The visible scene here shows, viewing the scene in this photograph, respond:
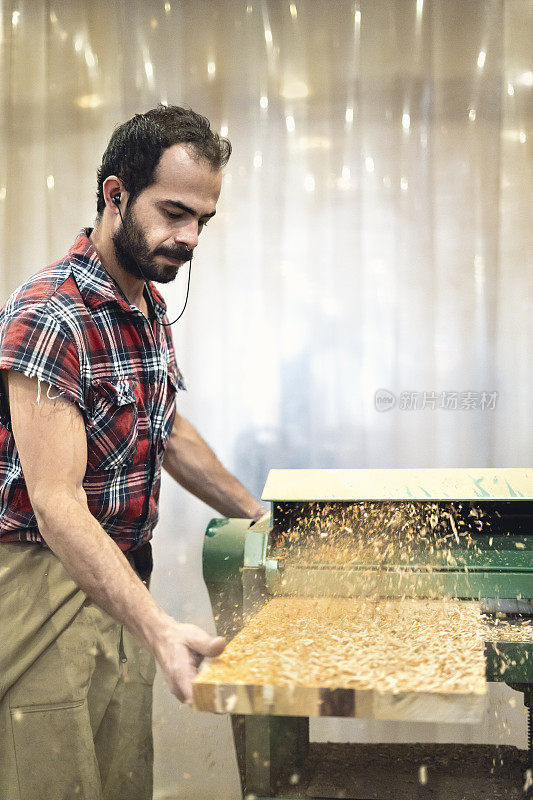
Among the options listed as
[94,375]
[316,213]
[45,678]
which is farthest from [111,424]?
[316,213]

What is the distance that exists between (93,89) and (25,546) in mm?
1816

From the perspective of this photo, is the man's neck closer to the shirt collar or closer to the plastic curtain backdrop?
the shirt collar

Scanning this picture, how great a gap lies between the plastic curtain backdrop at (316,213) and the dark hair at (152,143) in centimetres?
109

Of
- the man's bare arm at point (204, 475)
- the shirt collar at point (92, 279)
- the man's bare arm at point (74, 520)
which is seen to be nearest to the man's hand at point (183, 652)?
the man's bare arm at point (74, 520)

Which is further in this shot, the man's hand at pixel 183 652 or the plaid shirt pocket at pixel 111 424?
the plaid shirt pocket at pixel 111 424

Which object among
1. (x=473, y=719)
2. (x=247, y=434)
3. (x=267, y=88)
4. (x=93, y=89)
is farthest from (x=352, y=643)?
(x=93, y=89)

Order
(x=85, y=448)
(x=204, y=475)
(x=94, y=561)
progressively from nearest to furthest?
(x=94, y=561) < (x=85, y=448) < (x=204, y=475)

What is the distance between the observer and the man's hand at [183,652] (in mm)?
930

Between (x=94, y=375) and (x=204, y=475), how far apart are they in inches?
20.2

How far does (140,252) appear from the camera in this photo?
4.42ft

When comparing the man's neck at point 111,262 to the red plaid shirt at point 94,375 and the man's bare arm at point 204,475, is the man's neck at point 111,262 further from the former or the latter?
the man's bare arm at point 204,475

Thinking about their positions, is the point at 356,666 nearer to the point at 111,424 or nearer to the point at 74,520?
the point at 74,520

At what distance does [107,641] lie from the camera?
1.37m

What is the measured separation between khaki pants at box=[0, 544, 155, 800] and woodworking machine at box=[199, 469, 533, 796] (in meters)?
0.27
